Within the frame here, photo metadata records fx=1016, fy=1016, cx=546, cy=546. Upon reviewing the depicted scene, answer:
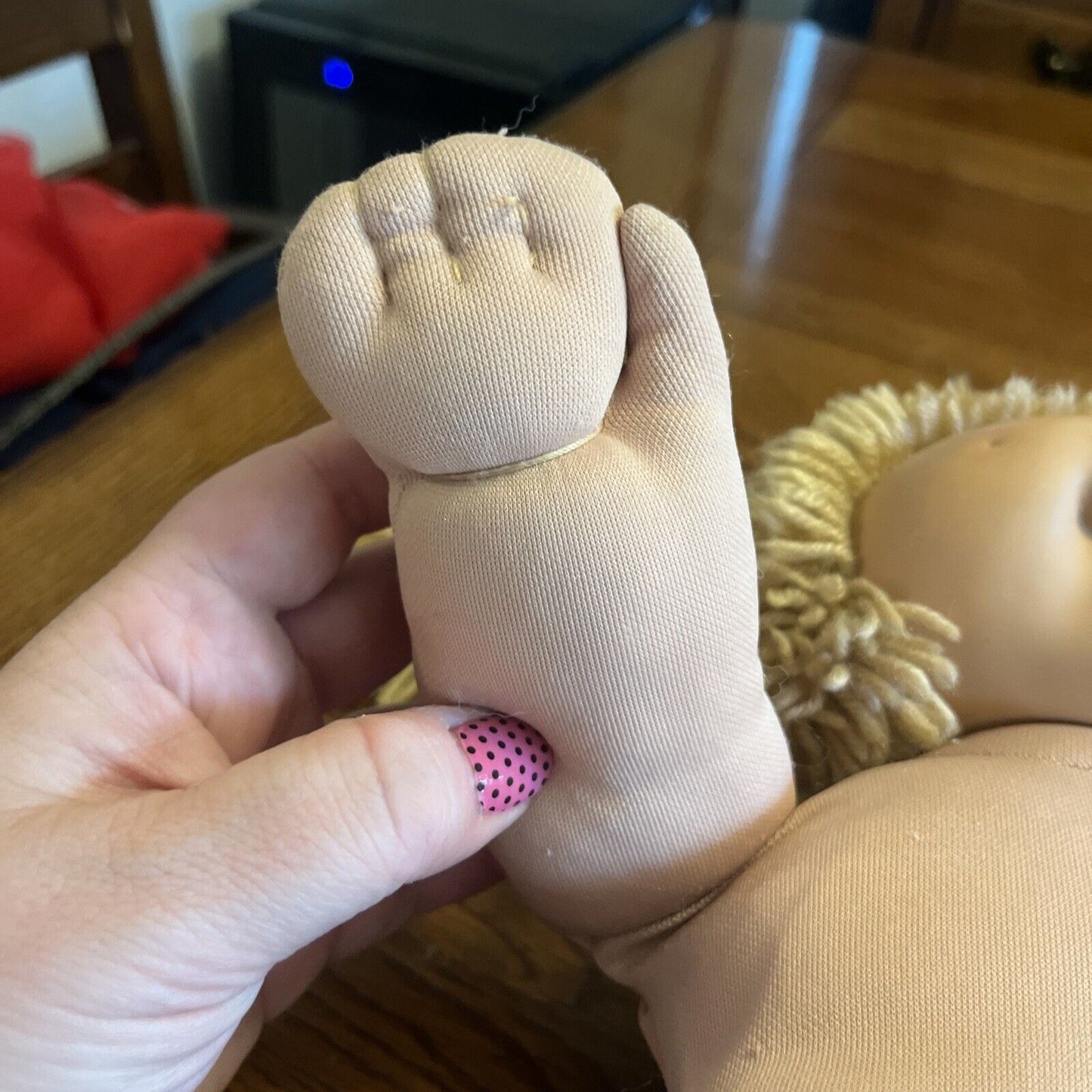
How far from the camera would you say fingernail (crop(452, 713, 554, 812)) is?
276 millimetres

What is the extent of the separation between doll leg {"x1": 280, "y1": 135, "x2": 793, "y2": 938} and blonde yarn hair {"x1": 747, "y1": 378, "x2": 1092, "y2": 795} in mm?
68

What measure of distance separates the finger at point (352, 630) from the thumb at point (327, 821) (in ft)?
0.39

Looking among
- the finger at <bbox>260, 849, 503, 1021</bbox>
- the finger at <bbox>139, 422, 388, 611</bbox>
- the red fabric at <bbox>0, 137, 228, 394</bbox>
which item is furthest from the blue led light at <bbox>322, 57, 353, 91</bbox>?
the finger at <bbox>260, 849, 503, 1021</bbox>

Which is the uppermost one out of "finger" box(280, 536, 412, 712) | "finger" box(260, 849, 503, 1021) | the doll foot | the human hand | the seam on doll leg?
the doll foot

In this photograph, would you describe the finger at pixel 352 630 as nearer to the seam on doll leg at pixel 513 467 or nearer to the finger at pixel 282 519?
the finger at pixel 282 519

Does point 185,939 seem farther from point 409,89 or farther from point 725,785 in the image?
point 409,89

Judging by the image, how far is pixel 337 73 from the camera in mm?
1024

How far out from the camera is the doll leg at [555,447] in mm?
245

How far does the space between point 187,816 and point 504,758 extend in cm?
8

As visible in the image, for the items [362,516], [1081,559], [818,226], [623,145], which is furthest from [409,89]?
[1081,559]

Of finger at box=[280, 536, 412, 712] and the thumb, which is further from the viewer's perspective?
finger at box=[280, 536, 412, 712]

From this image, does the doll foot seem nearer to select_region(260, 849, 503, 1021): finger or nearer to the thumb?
the thumb

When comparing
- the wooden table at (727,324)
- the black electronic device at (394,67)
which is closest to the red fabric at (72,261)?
the wooden table at (727,324)

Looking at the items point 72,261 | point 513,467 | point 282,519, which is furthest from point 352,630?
point 72,261
